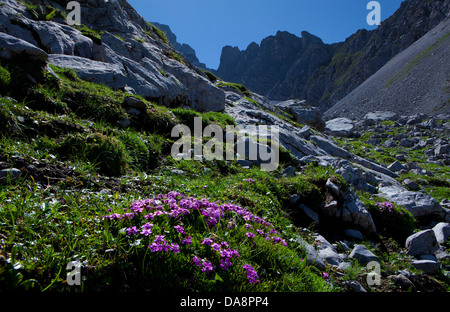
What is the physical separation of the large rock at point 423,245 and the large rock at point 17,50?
1252cm

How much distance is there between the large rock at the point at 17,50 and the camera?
298 inches

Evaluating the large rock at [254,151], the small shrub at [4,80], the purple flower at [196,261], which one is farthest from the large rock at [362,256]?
the small shrub at [4,80]

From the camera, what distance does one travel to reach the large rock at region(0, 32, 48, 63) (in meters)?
7.57

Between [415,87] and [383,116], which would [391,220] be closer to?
[383,116]

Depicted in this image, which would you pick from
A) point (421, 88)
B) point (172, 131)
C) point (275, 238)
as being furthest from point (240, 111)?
point (421, 88)

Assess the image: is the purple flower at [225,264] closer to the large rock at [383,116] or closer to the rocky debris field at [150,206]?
the rocky debris field at [150,206]

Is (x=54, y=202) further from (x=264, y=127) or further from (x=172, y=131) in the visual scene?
(x=264, y=127)

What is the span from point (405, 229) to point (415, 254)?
1543mm

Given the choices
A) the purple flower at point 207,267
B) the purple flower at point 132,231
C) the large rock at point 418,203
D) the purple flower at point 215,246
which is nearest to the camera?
the purple flower at point 207,267

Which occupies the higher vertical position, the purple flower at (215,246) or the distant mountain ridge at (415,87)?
the distant mountain ridge at (415,87)

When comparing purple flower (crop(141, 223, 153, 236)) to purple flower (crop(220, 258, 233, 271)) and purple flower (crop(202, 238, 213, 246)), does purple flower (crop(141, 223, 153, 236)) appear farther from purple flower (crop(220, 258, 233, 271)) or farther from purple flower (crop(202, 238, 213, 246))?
purple flower (crop(220, 258, 233, 271))

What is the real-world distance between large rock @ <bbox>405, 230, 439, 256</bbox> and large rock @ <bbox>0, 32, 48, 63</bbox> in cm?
1252

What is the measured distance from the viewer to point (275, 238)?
4.38 metres

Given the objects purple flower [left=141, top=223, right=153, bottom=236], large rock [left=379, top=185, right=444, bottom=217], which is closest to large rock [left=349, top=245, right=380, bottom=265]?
purple flower [left=141, top=223, right=153, bottom=236]
